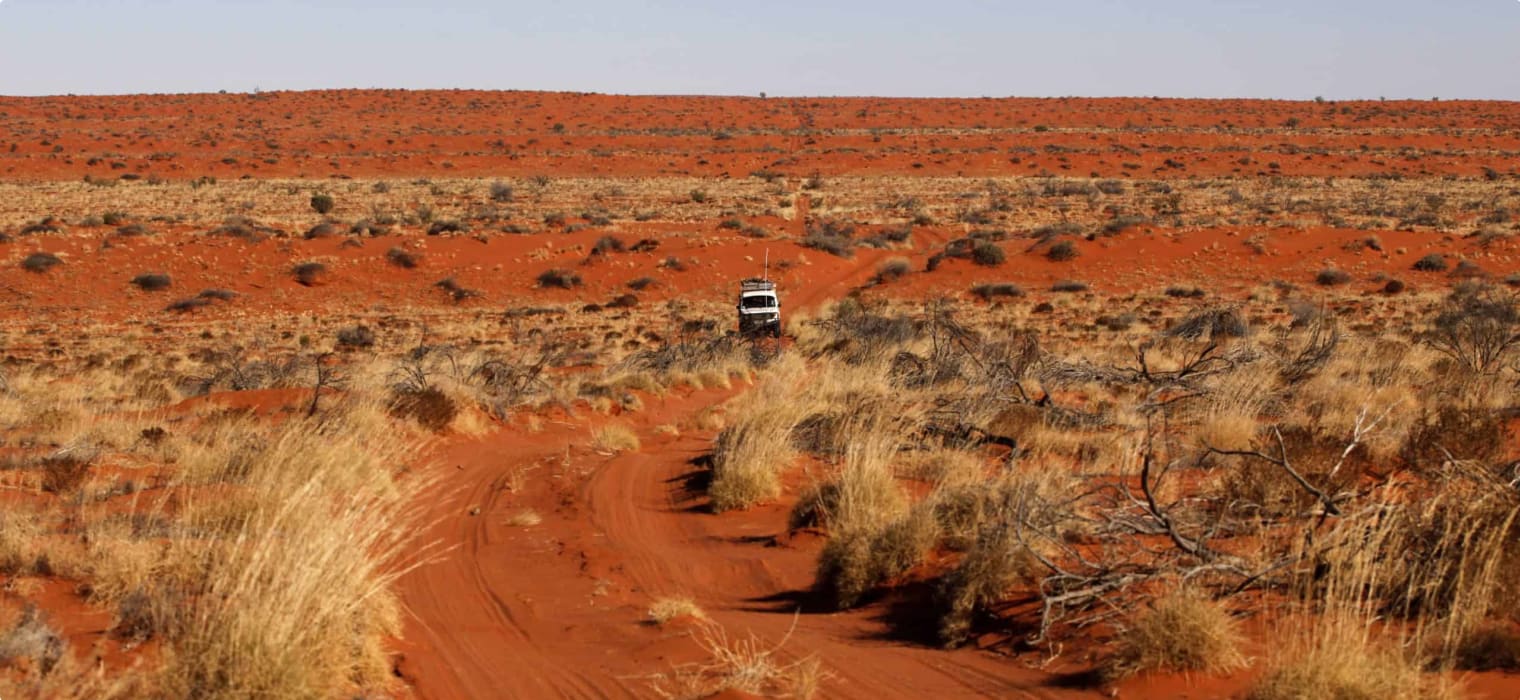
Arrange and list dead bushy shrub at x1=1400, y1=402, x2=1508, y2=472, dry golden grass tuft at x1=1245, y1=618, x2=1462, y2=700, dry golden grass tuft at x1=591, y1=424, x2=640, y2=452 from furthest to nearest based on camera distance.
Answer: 1. dry golden grass tuft at x1=591, y1=424, x2=640, y2=452
2. dead bushy shrub at x1=1400, y1=402, x2=1508, y2=472
3. dry golden grass tuft at x1=1245, y1=618, x2=1462, y2=700

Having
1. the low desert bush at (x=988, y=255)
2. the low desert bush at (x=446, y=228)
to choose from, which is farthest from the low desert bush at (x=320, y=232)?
the low desert bush at (x=988, y=255)

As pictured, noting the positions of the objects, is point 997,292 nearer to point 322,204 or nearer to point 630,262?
point 630,262

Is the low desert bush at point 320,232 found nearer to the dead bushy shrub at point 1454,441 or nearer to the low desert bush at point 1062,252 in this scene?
the low desert bush at point 1062,252

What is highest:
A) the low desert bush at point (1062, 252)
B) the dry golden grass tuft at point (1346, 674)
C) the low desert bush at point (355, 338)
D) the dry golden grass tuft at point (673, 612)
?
the low desert bush at point (1062, 252)

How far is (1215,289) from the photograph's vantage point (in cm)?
3712

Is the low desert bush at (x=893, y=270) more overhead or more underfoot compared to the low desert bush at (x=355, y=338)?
more overhead

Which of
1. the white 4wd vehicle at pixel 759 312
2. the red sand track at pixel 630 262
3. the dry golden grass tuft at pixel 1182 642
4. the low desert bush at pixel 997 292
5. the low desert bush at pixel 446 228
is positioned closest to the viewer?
the dry golden grass tuft at pixel 1182 642

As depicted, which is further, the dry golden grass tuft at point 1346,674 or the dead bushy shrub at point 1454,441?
the dead bushy shrub at point 1454,441

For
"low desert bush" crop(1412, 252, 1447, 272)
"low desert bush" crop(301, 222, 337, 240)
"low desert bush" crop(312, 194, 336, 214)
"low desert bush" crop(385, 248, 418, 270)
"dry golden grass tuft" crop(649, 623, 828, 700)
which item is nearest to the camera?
"dry golden grass tuft" crop(649, 623, 828, 700)

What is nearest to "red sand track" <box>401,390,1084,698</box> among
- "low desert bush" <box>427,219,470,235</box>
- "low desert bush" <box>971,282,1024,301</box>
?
"low desert bush" <box>971,282,1024,301</box>

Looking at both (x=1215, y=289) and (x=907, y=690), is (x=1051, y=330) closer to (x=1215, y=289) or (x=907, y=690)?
(x=1215, y=289)

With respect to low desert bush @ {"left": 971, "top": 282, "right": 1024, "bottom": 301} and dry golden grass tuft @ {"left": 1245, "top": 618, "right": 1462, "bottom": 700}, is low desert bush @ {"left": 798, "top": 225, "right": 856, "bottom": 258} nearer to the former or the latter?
low desert bush @ {"left": 971, "top": 282, "right": 1024, "bottom": 301}

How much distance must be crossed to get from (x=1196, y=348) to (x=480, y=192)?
5245cm

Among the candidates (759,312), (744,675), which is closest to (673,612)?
(744,675)
